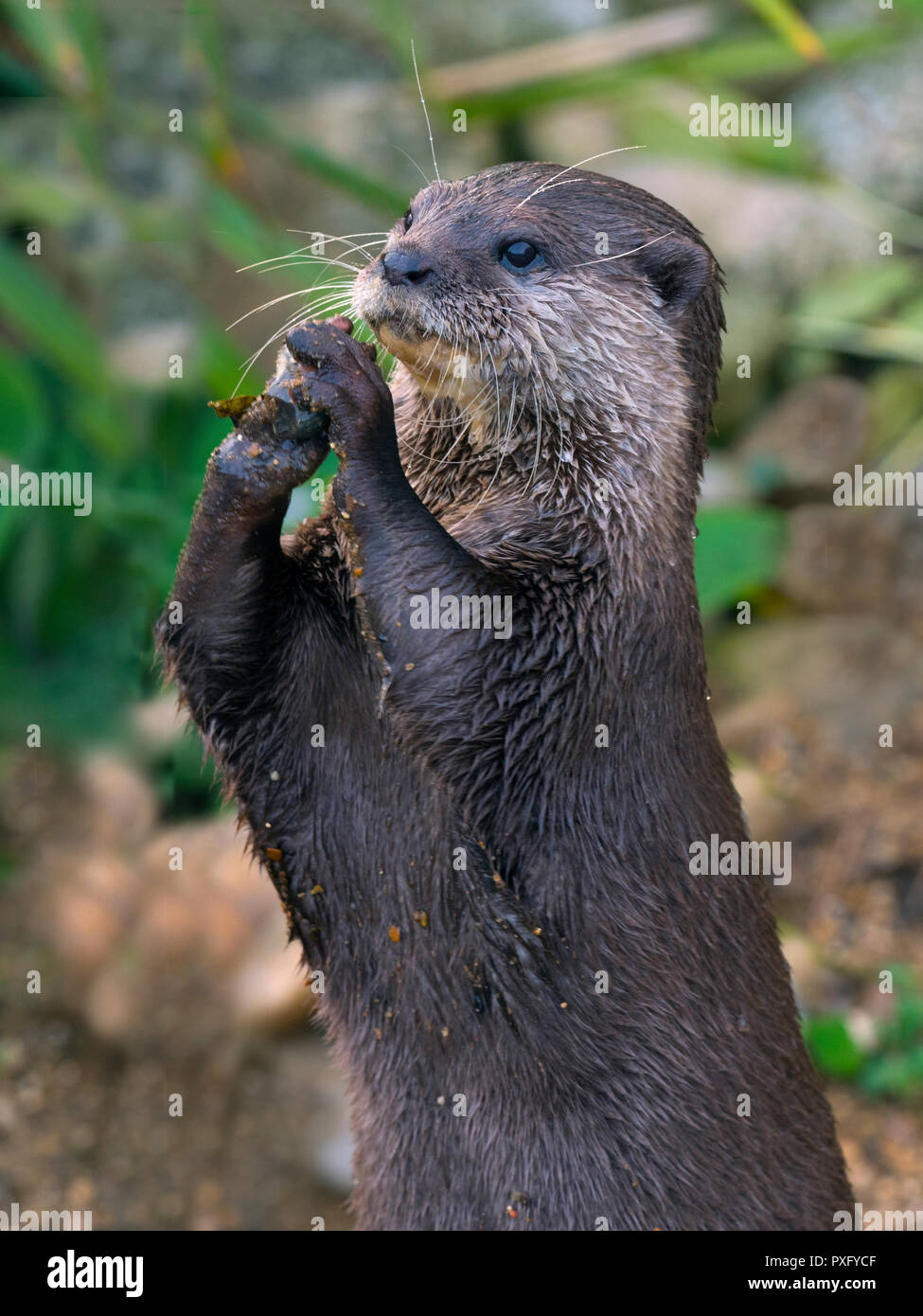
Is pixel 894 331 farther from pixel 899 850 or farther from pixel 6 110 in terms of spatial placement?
pixel 6 110

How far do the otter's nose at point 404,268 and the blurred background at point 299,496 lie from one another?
890 millimetres

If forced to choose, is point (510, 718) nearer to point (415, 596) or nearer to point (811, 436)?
point (415, 596)

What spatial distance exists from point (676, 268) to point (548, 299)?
22 cm

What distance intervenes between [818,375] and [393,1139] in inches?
202

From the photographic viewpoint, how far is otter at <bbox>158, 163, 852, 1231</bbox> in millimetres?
1996

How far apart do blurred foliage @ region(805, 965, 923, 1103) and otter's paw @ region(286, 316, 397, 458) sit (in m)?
3.04

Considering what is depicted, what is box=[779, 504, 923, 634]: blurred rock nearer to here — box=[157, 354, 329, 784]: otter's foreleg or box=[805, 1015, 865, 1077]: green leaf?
box=[805, 1015, 865, 1077]: green leaf

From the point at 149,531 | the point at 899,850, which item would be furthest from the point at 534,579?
the point at 899,850

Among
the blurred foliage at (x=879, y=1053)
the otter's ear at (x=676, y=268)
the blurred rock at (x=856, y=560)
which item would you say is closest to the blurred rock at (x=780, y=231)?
the blurred rock at (x=856, y=560)

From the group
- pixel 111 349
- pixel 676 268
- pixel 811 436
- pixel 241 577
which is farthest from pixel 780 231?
pixel 241 577

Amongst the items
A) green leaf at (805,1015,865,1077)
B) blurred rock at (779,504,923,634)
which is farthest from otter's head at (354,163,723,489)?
blurred rock at (779,504,923,634)

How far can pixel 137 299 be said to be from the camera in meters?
5.30
